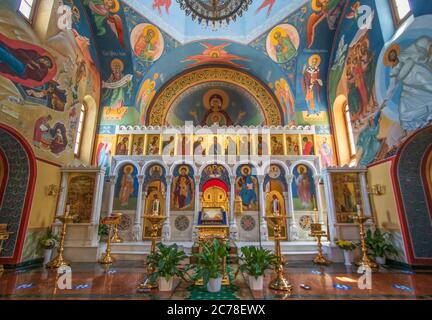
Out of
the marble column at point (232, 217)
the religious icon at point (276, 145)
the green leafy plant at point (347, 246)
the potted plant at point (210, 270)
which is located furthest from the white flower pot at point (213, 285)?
the religious icon at point (276, 145)

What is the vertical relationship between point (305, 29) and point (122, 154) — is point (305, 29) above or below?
above

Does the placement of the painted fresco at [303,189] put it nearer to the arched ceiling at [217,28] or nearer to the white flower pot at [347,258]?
the white flower pot at [347,258]

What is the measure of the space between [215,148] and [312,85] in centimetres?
680

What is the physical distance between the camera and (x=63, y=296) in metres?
4.13

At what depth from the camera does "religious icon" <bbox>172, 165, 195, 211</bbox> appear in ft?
37.5

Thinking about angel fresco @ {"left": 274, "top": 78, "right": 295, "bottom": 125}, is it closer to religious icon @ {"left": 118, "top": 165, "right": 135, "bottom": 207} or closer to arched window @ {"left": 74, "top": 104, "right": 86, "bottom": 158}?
religious icon @ {"left": 118, "top": 165, "right": 135, "bottom": 207}

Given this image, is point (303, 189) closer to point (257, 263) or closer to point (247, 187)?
point (247, 187)

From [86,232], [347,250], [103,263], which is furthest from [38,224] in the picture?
[347,250]

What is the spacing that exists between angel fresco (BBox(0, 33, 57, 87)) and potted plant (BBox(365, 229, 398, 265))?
1271cm

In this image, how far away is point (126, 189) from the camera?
11.4m

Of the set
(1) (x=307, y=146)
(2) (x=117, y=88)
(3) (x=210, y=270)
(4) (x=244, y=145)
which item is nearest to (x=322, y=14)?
(1) (x=307, y=146)
